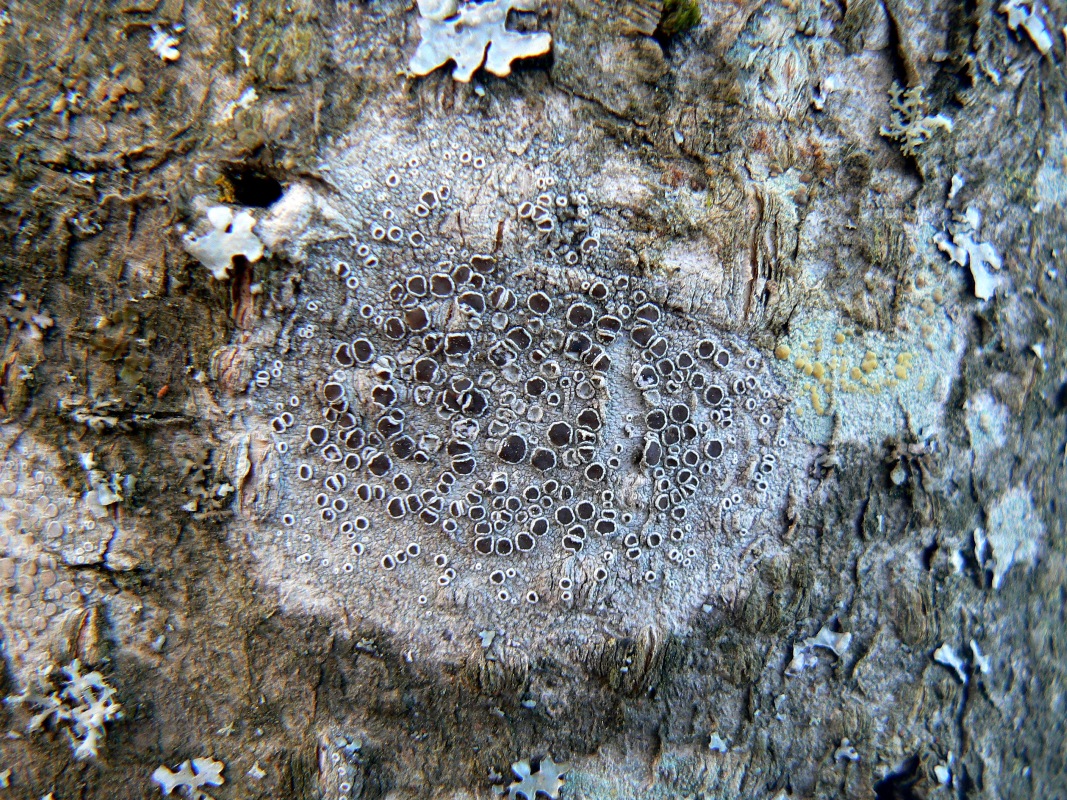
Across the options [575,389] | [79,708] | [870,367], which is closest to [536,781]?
[575,389]

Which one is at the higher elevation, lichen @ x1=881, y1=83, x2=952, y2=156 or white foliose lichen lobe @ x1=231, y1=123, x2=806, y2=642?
lichen @ x1=881, y1=83, x2=952, y2=156

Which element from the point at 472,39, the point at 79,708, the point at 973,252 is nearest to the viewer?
the point at 472,39

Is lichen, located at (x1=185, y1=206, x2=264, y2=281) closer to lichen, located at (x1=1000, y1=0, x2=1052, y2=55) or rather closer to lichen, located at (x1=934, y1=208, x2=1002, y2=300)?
lichen, located at (x1=934, y1=208, x2=1002, y2=300)

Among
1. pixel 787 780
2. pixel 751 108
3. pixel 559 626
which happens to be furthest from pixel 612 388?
pixel 787 780

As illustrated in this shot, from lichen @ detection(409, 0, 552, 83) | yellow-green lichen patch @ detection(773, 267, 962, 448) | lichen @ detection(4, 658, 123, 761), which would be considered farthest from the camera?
yellow-green lichen patch @ detection(773, 267, 962, 448)

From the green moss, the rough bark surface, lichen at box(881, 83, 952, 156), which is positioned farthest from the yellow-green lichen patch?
the green moss

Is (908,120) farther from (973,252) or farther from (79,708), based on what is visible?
(79,708)

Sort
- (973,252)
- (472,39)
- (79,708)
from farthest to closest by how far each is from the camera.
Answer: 1. (973,252)
2. (79,708)
3. (472,39)

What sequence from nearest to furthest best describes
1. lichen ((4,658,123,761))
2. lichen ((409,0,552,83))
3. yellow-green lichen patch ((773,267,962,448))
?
lichen ((409,0,552,83)), lichen ((4,658,123,761)), yellow-green lichen patch ((773,267,962,448))
